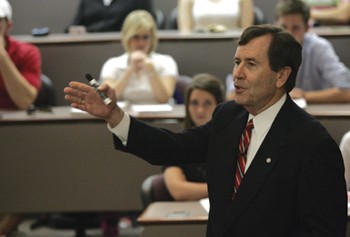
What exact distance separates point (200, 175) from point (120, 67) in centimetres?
135

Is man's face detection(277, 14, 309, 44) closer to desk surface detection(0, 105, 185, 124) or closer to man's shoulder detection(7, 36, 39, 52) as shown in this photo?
desk surface detection(0, 105, 185, 124)

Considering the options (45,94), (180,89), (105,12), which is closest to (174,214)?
(180,89)

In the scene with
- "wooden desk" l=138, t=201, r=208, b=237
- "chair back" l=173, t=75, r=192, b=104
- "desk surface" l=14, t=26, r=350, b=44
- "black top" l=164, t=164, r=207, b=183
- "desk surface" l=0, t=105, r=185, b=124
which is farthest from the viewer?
"desk surface" l=14, t=26, r=350, b=44

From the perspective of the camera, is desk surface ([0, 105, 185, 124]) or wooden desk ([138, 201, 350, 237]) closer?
wooden desk ([138, 201, 350, 237])

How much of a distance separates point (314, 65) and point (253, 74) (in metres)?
2.71

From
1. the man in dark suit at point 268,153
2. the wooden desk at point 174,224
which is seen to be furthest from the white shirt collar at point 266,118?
the wooden desk at point 174,224

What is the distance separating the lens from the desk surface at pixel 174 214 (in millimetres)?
3158

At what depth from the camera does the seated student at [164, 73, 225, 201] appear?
3783mm

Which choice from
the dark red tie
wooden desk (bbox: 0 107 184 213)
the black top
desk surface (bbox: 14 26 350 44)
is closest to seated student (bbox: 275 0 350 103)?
desk surface (bbox: 14 26 350 44)

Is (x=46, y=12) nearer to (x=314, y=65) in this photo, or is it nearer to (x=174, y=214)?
(x=314, y=65)

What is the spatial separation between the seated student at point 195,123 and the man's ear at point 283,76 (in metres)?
1.49

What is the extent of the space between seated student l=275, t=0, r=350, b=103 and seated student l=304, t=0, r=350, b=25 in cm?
118

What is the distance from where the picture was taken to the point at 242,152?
236 centimetres

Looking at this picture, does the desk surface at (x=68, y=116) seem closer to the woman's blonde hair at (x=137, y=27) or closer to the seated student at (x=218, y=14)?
the woman's blonde hair at (x=137, y=27)
